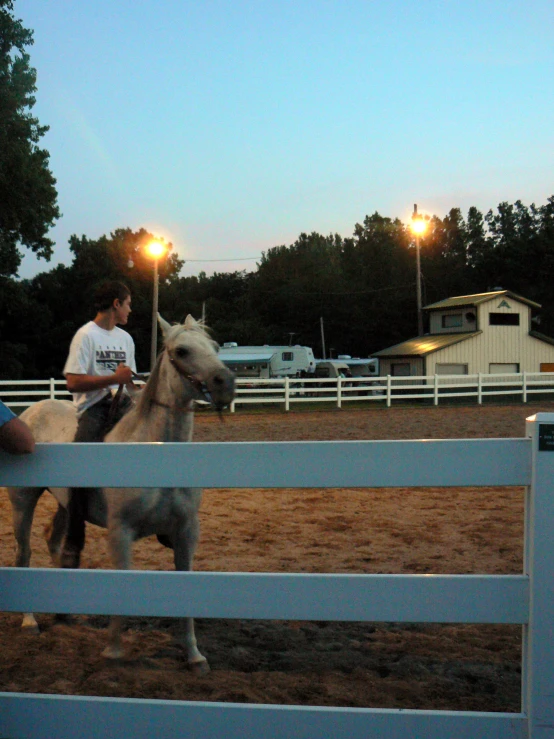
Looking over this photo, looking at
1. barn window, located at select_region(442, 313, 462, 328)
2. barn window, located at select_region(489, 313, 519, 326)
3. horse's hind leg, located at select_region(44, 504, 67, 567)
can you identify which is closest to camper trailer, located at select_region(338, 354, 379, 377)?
barn window, located at select_region(442, 313, 462, 328)

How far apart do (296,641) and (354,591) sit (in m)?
2.24

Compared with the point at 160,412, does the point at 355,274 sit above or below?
above

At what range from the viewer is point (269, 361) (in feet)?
148

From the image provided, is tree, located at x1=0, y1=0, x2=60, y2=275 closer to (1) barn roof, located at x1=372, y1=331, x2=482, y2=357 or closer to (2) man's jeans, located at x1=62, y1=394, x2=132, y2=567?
(1) barn roof, located at x1=372, y1=331, x2=482, y2=357

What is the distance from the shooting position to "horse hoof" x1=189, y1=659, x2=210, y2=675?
12.0 ft

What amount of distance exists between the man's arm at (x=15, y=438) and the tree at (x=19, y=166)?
99.3 feet

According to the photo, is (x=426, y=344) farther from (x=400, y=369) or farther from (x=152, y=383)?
(x=152, y=383)

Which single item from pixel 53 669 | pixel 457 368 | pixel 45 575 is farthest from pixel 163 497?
pixel 457 368

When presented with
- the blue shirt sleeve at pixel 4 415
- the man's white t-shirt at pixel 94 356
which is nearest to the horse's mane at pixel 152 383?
the man's white t-shirt at pixel 94 356

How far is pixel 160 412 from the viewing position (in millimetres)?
3975

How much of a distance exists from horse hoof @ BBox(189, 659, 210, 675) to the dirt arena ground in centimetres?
5

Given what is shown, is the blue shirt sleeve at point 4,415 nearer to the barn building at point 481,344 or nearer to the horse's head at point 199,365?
the horse's head at point 199,365

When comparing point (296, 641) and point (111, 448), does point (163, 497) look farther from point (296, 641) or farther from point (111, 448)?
→ point (111, 448)

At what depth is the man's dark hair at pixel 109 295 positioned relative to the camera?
172 inches
